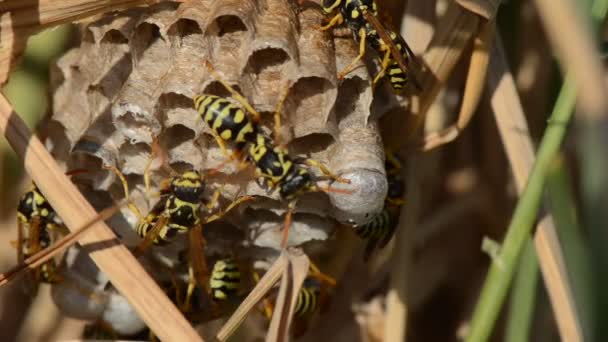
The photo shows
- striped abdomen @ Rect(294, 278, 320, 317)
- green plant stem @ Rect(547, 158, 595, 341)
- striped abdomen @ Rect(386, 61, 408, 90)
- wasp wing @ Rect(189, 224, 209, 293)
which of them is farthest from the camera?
striped abdomen @ Rect(294, 278, 320, 317)

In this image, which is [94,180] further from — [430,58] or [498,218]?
[498,218]

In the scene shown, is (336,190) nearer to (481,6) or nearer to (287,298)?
(287,298)

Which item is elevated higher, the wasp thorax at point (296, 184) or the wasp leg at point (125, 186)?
the wasp thorax at point (296, 184)

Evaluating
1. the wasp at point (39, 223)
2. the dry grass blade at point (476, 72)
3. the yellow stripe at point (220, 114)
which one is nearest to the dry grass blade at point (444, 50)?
the dry grass blade at point (476, 72)

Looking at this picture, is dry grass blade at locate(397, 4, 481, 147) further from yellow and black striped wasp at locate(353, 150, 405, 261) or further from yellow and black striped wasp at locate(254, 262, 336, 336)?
yellow and black striped wasp at locate(254, 262, 336, 336)

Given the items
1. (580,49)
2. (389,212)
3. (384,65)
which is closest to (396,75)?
(384,65)

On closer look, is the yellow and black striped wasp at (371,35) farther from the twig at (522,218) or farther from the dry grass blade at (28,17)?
the dry grass blade at (28,17)

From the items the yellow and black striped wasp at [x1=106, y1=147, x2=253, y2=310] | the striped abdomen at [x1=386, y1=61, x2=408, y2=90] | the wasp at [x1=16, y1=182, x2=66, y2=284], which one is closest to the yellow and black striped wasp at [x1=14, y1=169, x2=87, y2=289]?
the wasp at [x1=16, y1=182, x2=66, y2=284]

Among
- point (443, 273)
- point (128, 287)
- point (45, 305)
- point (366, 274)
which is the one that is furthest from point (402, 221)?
point (45, 305)
